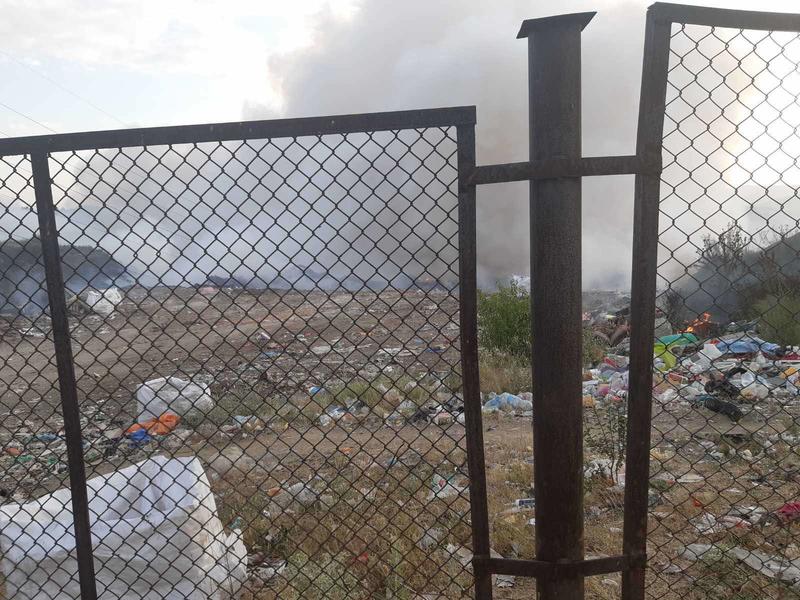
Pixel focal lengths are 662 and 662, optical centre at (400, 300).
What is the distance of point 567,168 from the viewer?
6.11 ft

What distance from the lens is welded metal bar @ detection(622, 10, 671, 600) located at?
191 cm

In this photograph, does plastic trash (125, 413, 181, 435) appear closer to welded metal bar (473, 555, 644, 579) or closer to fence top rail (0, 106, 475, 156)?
fence top rail (0, 106, 475, 156)

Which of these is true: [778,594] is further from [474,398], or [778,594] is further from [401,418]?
[401,418]

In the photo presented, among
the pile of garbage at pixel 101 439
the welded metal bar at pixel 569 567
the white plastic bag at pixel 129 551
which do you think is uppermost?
the welded metal bar at pixel 569 567

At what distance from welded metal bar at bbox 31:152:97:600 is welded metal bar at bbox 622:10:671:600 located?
1.75 meters

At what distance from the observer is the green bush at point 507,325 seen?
8500 millimetres

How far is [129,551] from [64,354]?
3.57 feet

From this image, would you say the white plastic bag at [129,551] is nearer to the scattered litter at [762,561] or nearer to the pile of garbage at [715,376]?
the scattered litter at [762,561]

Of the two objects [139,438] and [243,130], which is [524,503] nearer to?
[243,130]

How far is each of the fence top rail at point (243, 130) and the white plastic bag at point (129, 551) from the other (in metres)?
1.56

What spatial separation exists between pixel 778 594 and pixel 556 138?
2138mm

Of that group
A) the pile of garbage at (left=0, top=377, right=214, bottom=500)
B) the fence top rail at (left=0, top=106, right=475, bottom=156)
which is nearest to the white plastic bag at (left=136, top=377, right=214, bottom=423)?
the pile of garbage at (left=0, top=377, right=214, bottom=500)

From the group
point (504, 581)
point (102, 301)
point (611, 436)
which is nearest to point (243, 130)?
point (504, 581)

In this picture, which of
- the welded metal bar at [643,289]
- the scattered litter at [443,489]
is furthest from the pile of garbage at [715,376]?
the welded metal bar at [643,289]
